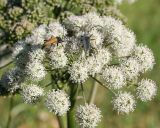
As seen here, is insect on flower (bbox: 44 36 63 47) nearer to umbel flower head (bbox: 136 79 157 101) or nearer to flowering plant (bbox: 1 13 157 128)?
flowering plant (bbox: 1 13 157 128)

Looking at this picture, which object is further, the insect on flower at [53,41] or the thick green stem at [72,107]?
the thick green stem at [72,107]

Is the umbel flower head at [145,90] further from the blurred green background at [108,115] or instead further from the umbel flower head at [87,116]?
the blurred green background at [108,115]

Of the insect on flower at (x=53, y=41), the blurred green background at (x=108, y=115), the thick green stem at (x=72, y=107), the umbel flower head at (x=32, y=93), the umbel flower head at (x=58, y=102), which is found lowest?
the umbel flower head at (x=58, y=102)

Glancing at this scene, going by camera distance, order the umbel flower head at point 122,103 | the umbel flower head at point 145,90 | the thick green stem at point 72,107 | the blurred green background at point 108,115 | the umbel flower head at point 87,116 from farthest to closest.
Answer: the blurred green background at point 108,115 → the thick green stem at point 72,107 → the umbel flower head at point 145,90 → the umbel flower head at point 122,103 → the umbel flower head at point 87,116

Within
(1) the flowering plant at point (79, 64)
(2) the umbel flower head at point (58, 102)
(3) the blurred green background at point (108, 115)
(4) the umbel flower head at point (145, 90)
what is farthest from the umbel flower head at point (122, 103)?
(3) the blurred green background at point (108, 115)

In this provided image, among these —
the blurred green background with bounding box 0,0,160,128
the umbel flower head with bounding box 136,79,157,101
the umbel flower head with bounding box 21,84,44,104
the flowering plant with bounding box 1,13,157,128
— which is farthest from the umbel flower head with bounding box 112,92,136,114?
the blurred green background with bounding box 0,0,160,128

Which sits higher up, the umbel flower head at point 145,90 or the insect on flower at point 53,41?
the insect on flower at point 53,41

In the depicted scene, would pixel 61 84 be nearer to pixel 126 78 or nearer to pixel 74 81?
pixel 74 81

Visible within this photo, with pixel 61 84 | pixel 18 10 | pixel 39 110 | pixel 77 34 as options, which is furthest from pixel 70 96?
pixel 39 110
